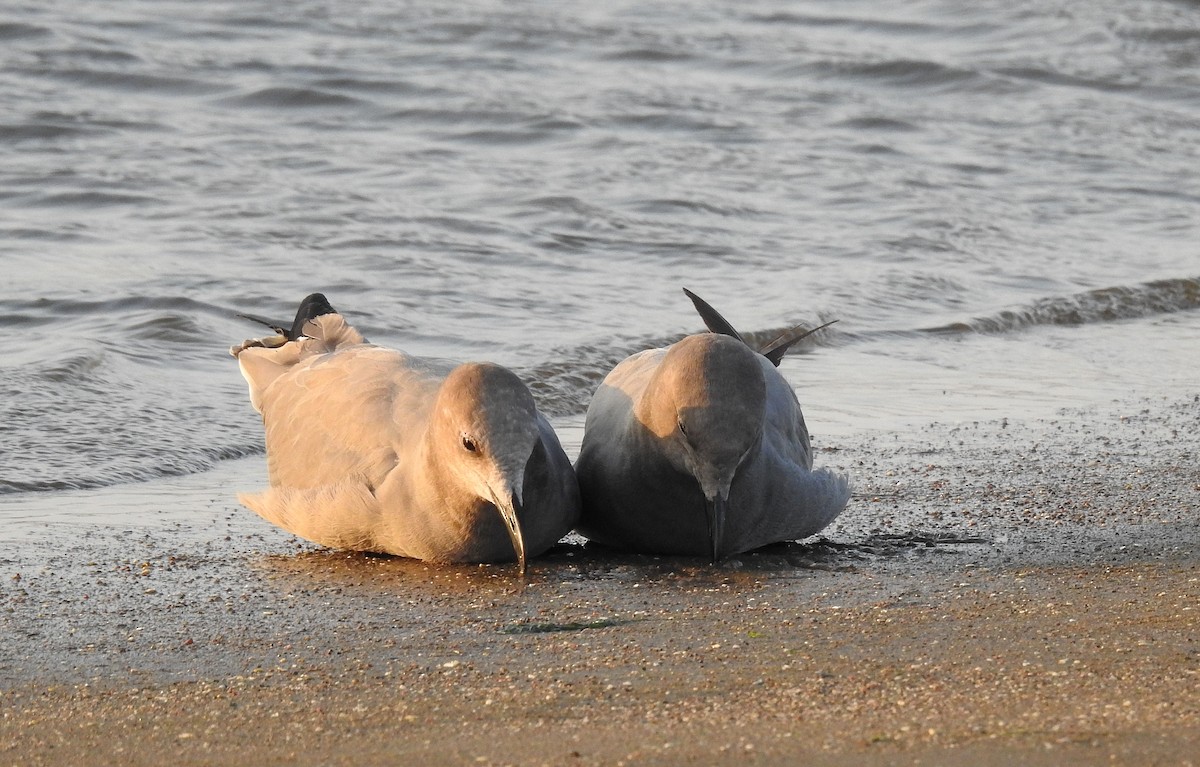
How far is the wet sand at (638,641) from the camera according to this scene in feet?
12.5

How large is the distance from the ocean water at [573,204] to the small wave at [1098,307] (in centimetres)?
3

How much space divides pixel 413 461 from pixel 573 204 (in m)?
7.44

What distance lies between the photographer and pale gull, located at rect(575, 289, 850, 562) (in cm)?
525

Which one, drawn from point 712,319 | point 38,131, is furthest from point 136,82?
point 712,319

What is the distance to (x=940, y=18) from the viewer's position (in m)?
22.1

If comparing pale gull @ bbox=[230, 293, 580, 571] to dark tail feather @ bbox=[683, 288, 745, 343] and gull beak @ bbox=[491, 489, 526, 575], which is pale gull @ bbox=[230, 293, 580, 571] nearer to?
gull beak @ bbox=[491, 489, 526, 575]

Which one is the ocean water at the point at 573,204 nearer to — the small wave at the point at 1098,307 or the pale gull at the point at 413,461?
the small wave at the point at 1098,307

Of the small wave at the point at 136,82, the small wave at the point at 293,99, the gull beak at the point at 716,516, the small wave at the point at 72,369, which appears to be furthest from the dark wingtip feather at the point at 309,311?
the small wave at the point at 136,82

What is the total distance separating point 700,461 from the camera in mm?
5316

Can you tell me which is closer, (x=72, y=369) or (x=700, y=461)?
(x=700, y=461)

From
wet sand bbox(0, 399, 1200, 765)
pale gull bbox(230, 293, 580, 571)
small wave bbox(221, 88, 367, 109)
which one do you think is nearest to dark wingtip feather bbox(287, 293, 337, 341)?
pale gull bbox(230, 293, 580, 571)

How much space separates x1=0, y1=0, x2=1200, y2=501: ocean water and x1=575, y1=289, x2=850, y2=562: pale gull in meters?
1.57

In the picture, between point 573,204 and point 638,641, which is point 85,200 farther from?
point 638,641

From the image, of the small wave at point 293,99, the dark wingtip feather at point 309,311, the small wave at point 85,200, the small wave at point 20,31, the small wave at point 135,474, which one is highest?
the small wave at point 20,31
